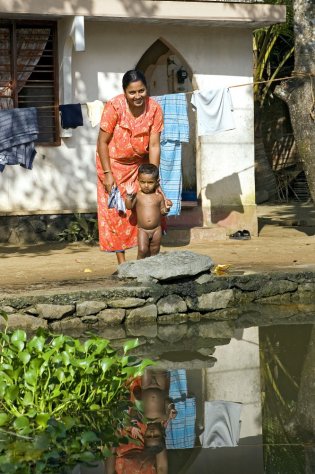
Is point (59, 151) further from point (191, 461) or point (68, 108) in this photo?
point (191, 461)

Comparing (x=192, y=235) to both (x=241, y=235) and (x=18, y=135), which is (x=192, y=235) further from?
(x=18, y=135)

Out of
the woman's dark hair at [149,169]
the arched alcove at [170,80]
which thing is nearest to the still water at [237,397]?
the woman's dark hair at [149,169]

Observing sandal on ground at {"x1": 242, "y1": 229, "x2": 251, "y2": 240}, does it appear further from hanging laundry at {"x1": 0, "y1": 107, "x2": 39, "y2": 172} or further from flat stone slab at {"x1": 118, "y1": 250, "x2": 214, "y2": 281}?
flat stone slab at {"x1": 118, "y1": 250, "x2": 214, "y2": 281}

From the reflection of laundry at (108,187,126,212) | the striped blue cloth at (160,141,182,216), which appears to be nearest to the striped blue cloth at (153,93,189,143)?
the striped blue cloth at (160,141,182,216)

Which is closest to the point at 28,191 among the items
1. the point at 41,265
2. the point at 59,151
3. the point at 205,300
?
the point at 59,151

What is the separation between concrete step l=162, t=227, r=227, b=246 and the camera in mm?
13992

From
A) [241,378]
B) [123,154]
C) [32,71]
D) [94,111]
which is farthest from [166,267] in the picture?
[32,71]

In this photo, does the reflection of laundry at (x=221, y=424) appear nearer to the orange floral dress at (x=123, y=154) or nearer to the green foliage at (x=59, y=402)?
the green foliage at (x=59, y=402)

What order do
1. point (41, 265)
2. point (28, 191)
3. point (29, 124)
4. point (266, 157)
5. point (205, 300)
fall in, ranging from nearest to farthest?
point (205, 300)
point (41, 265)
point (29, 124)
point (28, 191)
point (266, 157)

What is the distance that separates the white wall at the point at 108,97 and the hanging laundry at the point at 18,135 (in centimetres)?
84

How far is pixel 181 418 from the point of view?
6148 mm

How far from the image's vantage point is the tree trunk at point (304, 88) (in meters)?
12.9

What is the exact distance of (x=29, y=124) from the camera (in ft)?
41.6

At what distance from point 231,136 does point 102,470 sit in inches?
378
